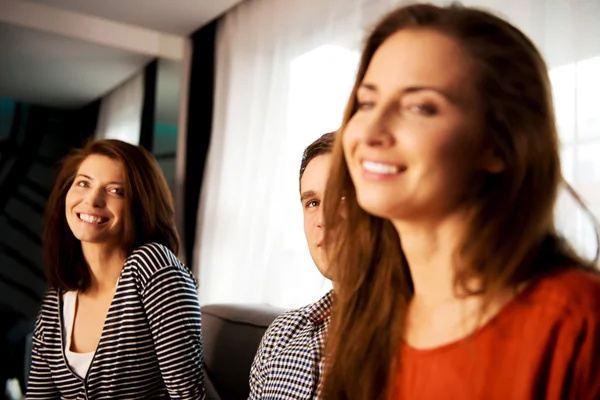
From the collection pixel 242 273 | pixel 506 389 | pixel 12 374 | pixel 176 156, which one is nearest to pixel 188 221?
pixel 176 156

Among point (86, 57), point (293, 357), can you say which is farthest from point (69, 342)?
point (86, 57)

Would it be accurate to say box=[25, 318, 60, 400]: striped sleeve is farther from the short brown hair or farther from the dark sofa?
the short brown hair

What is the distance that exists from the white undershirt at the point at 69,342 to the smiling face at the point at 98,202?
0.70 feet

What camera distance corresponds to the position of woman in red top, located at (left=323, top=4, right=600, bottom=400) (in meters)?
0.57

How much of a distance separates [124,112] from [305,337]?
3015 millimetres

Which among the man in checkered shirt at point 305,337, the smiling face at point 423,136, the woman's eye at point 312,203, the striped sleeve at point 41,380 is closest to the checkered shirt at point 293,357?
the man in checkered shirt at point 305,337

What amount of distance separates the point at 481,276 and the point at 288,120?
1.84 meters

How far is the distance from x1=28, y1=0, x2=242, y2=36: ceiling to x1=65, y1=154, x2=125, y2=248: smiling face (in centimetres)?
148

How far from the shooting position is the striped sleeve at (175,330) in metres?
1.36

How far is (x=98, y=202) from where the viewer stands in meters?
1.51

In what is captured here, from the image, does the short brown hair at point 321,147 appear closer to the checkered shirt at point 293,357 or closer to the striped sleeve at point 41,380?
the checkered shirt at point 293,357

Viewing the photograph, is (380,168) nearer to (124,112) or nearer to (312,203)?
(312,203)

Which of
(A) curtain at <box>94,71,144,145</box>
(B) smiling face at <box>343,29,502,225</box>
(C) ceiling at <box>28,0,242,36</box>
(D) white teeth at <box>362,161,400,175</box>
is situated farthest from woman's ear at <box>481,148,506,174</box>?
(A) curtain at <box>94,71,144,145</box>

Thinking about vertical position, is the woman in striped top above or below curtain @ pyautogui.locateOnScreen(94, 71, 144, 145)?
below
